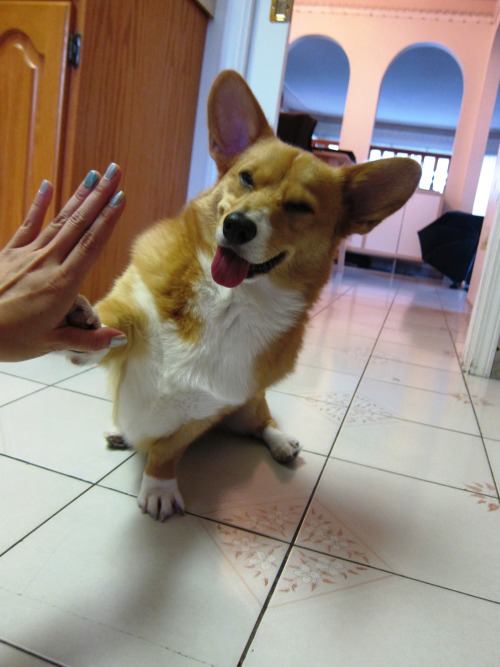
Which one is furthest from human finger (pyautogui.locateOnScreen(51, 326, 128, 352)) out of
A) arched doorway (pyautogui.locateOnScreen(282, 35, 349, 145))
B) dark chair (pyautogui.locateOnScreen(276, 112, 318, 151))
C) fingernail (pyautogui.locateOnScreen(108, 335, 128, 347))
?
arched doorway (pyautogui.locateOnScreen(282, 35, 349, 145))

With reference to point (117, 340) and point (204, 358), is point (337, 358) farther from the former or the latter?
point (117, 340)

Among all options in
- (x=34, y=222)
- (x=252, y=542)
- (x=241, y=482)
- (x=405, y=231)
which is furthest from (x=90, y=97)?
→ (x=405, y=231)

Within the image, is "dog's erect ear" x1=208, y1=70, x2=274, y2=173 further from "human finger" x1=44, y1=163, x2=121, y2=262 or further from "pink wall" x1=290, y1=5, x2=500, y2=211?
"pink wall" x1=290, y1=5, x2=500, y2=211

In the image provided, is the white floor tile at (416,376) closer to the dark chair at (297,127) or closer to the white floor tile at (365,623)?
the white floor tile at (365,623)

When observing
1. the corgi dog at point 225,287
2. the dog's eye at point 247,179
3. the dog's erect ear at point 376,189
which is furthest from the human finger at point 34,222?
the dog's erect ear at point 376,189

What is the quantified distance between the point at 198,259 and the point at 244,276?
11 centimetres

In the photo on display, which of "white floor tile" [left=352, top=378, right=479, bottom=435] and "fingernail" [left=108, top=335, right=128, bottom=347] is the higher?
"fingernail" [left=108, top=335, right=128, bottom=347]

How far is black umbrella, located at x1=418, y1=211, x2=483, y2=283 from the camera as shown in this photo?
5.81 metres

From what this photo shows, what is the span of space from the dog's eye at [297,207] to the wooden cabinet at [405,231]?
19.0 feet

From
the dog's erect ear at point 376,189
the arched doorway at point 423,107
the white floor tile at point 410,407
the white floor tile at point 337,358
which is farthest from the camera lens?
the arched doorway at point 423,107

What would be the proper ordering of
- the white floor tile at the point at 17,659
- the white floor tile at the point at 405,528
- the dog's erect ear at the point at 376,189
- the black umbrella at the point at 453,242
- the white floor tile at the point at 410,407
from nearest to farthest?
the white floor tile at the point at 17,659, the white floor tile at the point at 405,528, the dog's erect ear at the point at 376,189, the white floor tile at the point at 410,407, the black umbrella at the point at 453,242

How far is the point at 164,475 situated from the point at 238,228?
0.54 metres

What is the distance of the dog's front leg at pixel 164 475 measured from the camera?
39.6 inches

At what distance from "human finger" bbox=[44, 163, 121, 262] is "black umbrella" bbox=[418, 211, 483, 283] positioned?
19.2ft
